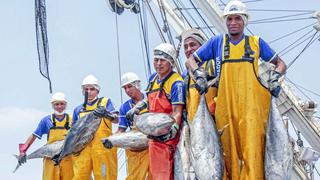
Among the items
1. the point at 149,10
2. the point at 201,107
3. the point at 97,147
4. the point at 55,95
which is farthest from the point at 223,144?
the point at 149,10

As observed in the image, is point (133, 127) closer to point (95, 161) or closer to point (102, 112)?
point (102, 112)

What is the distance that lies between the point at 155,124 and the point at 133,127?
5.03ft

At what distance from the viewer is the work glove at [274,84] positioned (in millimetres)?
6223

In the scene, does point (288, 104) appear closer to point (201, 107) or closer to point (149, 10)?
point (149, 10)

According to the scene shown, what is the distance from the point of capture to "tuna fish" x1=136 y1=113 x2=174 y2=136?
6.82 meters

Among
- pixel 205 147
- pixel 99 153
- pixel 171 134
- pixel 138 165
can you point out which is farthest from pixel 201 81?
pixel 99 153

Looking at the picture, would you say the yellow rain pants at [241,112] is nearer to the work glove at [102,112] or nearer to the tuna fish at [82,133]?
the work glove at [102,112]

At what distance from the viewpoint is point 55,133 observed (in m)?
10.9

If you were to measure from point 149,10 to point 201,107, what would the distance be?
792cm

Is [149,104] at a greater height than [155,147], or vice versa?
[149,104]

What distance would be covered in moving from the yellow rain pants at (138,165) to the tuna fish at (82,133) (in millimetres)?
760

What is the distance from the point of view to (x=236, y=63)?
6.41 m

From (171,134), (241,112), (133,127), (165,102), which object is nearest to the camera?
(241,112)

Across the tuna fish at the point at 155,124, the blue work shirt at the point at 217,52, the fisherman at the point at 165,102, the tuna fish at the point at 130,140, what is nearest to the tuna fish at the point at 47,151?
the tuna fish at the point at 130,140
